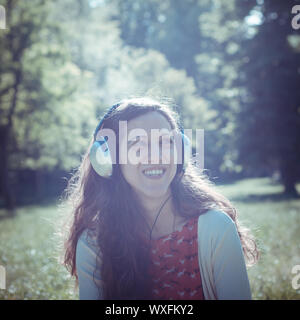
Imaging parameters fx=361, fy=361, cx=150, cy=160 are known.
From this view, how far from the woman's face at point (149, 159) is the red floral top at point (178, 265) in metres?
0.33

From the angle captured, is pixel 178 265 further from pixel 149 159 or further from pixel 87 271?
pixel 149 159

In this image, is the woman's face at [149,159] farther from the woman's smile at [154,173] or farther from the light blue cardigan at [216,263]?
the light blue cardigan at [216,263]

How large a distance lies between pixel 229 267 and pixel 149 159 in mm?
896

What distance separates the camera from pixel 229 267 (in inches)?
88.3

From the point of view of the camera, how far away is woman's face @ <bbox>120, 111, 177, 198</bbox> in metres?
2.56

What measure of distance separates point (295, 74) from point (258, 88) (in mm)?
1903

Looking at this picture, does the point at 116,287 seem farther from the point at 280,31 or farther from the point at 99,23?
the point at 99,23

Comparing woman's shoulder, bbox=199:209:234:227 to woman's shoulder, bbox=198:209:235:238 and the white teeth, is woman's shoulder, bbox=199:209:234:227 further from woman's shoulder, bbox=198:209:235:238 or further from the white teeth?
the white teeth

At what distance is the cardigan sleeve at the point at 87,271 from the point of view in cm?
240

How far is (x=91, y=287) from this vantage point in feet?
7.91

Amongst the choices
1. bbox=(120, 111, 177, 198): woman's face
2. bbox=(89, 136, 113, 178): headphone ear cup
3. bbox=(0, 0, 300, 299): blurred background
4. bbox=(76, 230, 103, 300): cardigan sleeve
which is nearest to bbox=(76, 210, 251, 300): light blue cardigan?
bbox=(76, 230, 103, 300): cardigan sleeve

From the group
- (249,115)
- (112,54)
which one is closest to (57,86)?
(112,54)

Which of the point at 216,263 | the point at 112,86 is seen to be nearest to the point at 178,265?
the point at 216,263

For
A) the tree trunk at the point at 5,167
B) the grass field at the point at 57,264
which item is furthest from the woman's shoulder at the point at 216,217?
the tree trunk at the point at 5,167
